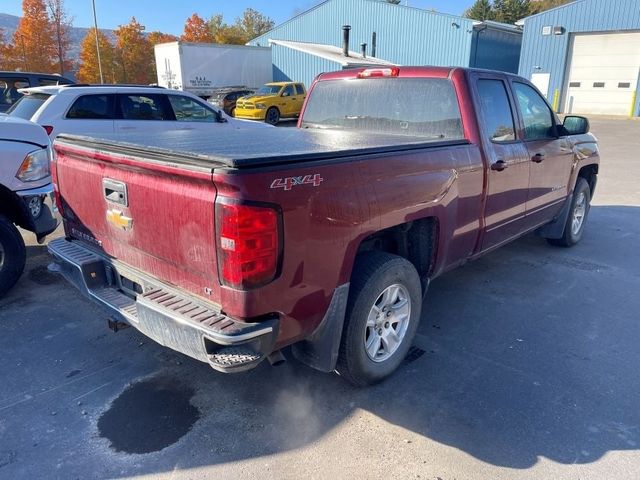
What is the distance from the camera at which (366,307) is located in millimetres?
2863

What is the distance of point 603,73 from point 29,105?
28.3 m

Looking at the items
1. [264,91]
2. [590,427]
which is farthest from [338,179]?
[264,91]

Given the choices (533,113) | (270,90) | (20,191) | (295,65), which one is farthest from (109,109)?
(295,65)

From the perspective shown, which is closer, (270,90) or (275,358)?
(275,358)

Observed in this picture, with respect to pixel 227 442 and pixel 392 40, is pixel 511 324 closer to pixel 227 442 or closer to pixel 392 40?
pixel 227 442

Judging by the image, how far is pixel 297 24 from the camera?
1526 inches

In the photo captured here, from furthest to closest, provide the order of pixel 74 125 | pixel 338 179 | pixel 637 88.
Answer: pixel 637 88 < pixel 74 125 < pixel 338 179

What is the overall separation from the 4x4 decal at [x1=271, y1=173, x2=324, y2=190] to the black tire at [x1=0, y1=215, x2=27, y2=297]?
3.22 meters

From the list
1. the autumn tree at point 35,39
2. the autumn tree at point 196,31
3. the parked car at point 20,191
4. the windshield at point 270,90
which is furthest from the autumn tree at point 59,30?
the parked car at point 20,191

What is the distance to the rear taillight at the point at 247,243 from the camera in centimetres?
216

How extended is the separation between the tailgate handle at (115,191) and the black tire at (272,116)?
19477 millimetres

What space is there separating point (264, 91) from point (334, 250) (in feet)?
69.7

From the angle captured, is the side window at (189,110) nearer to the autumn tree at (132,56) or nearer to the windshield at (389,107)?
the windshield at (389,107)

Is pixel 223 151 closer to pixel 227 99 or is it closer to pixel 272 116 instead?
pixel 272 116
